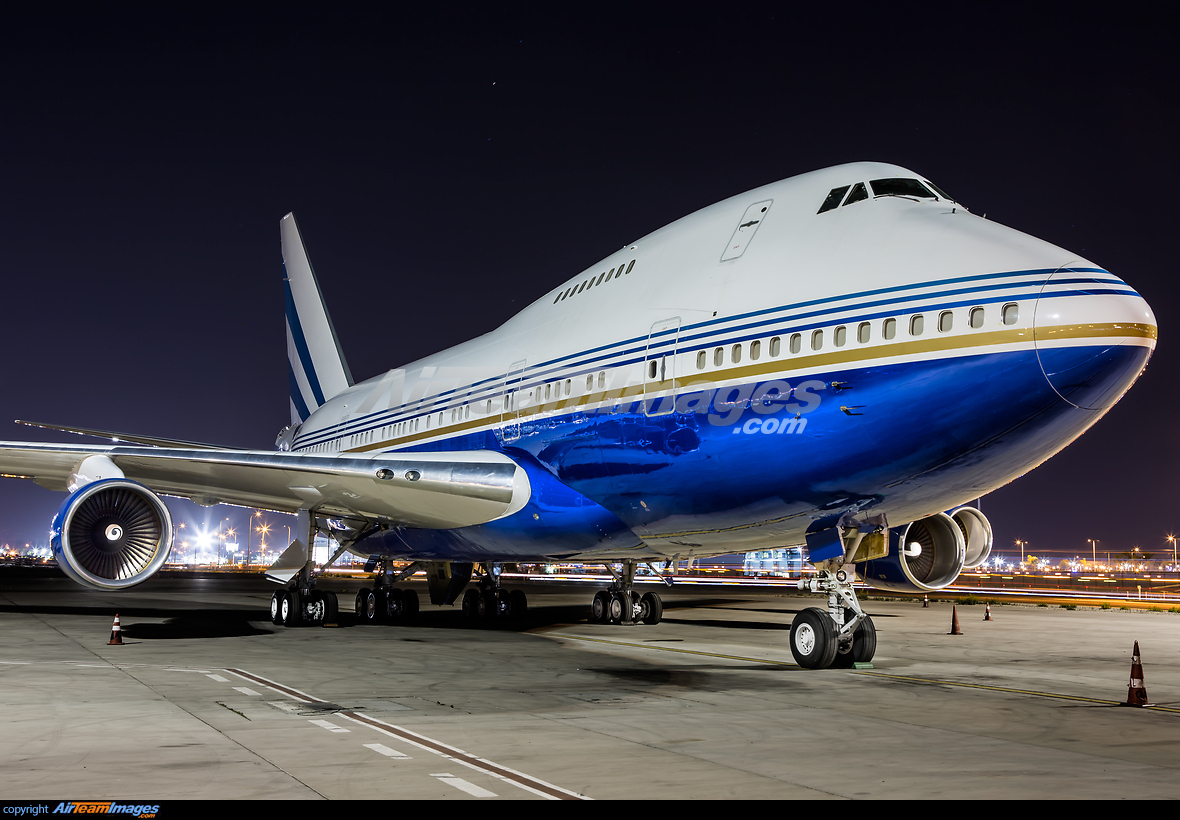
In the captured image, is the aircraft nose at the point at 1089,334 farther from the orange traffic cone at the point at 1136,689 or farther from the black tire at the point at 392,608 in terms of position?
the black tire at the point at 392,608

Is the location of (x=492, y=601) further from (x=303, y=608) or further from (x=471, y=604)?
(x=303, y=608)

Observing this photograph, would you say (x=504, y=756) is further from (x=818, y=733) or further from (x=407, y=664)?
(x=407, y=664)

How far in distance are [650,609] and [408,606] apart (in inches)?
205

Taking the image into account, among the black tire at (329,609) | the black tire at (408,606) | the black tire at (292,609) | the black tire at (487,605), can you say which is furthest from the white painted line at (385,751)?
the black tire at (487,605)

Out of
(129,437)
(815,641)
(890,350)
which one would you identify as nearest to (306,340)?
(129,437)

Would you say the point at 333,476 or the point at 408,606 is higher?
the point at 333,476

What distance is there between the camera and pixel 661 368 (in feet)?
38.9

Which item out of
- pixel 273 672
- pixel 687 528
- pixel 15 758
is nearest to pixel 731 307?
pixel 687 528

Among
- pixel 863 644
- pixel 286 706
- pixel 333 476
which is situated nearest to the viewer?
pixel 286 706

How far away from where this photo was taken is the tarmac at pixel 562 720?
232 inches

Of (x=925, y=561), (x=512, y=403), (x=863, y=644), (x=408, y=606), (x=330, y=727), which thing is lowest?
(x=330, y=727)

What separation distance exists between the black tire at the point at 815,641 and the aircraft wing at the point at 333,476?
431cm

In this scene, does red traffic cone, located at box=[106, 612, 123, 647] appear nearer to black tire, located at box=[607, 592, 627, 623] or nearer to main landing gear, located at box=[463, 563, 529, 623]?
main landing gear, located at box=[463, 563, 529, 623]

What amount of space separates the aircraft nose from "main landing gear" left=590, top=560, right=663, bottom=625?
13602mm
